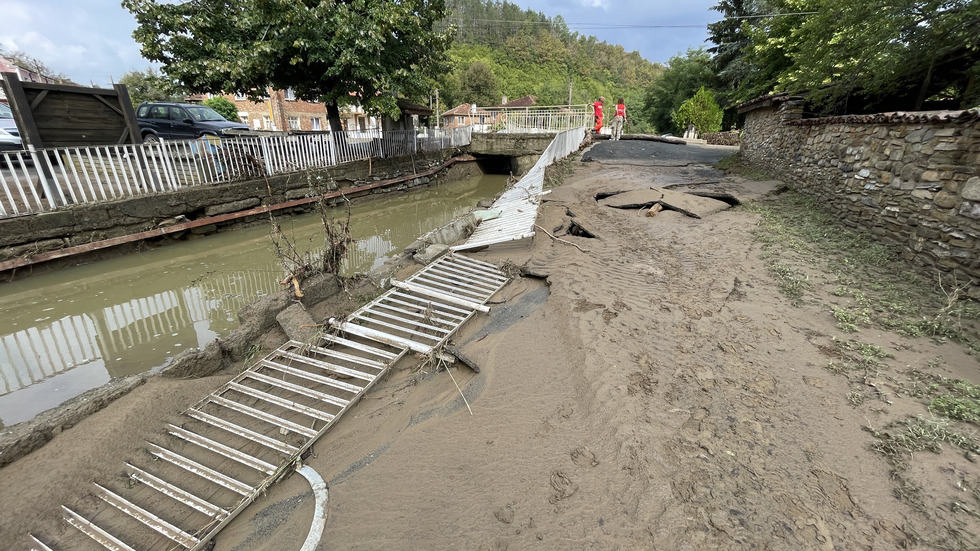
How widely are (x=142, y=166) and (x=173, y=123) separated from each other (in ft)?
16.1

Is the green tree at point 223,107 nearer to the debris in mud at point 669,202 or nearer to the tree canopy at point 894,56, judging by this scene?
the debris in mud at point 669,202

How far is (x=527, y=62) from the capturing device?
240 feet

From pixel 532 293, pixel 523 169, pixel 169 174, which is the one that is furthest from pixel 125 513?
pixel 523 169

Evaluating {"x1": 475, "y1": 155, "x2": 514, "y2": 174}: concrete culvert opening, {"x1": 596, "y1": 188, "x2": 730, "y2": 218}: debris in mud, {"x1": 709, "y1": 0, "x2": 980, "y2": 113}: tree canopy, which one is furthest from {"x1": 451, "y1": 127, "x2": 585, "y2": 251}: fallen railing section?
{"x1": 475, "y1": 155, "x2": 514, "y2": 174}: concrete culvert opening

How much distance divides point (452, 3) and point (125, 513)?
322 ft

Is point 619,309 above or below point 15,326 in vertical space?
above

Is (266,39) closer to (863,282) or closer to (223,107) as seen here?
(863,282)

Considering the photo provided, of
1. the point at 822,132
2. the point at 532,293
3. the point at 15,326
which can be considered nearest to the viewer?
the point at 532,293

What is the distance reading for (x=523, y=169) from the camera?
20.4m

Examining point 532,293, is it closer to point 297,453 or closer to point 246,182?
point 297,453

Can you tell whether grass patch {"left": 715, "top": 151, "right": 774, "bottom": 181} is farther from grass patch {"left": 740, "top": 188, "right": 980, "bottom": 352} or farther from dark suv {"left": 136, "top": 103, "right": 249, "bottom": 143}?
dark suv {"left": 136, "top": 103, "right": 249, "bottom": 143}

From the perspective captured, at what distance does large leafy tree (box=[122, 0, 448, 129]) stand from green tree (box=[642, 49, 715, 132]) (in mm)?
26371

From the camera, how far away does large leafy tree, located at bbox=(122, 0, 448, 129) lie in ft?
30.8

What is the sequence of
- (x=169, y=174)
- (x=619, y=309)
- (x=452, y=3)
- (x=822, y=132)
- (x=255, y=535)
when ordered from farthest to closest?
(x=452, y=3), (x=169, y=174), (x=822, y=132), (x=619, y=309), (x=255, y=535)
